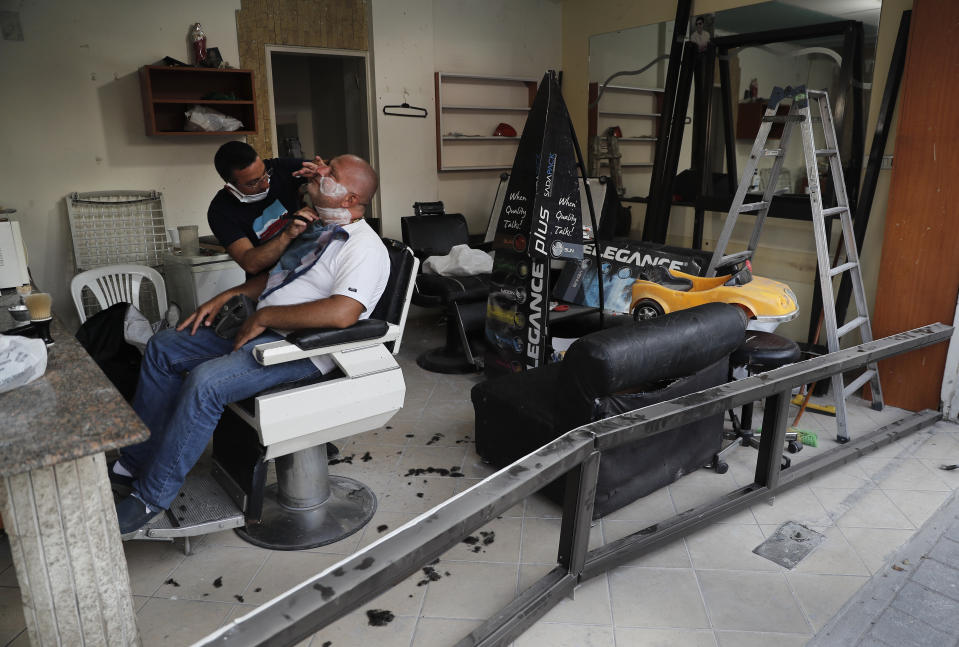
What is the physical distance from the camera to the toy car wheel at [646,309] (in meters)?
3.47

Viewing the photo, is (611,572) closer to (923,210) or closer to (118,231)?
(923,210)

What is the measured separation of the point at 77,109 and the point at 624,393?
3925 millimetres

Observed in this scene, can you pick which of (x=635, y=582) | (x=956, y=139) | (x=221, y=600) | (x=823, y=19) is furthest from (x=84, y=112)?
(x=956, y=139)

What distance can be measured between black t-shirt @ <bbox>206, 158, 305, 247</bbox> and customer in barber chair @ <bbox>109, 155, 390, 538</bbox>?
0.37m

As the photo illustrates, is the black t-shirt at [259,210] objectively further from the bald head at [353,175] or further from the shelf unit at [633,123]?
the shelf unit at [633,123]

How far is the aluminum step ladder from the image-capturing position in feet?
10.5

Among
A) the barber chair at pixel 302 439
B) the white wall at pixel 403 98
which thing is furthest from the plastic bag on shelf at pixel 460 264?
the barber chair at pixel 302 439

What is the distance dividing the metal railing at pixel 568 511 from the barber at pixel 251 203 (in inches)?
59.8

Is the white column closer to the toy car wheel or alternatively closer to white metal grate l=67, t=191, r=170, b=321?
the toy car wheel

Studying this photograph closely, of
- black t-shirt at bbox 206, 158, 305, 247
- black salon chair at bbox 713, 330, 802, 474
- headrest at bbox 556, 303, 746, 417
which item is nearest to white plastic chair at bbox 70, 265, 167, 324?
black t-shirt at bbox 206, 158, 305, 247

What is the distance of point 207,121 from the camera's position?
4.41 metres

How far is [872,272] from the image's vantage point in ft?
12.9

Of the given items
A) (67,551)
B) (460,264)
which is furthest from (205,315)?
(460,264)

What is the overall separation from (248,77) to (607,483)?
376 cm
